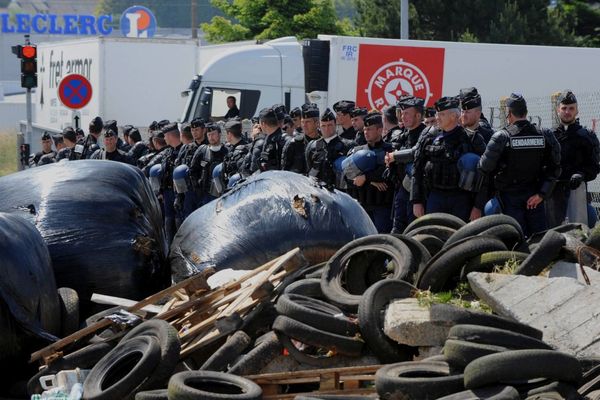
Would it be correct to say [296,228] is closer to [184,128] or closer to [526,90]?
[184,128]

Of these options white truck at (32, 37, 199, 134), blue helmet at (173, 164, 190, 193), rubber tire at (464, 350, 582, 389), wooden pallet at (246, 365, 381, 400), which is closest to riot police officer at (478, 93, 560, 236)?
wooden pallet at (246, 365, 381, 400)

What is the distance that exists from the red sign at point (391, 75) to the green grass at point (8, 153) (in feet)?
78.2

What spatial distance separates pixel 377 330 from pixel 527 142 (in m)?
4.07

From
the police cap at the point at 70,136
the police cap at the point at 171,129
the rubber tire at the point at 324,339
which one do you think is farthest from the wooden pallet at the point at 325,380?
the police cap at the point at 70,136

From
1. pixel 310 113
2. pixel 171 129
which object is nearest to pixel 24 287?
pixel 310 113

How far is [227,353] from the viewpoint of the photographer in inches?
266

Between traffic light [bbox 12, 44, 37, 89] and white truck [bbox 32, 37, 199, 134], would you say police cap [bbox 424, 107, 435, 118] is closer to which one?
traffic light [bbox 12, 44, 37, 89]

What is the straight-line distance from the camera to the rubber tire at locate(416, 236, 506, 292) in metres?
7.21

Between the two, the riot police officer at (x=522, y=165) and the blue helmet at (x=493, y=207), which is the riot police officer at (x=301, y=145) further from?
the riot police officer at (x=522, y=165)

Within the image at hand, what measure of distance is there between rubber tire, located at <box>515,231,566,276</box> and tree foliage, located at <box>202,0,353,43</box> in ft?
98.6

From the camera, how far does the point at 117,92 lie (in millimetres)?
25688

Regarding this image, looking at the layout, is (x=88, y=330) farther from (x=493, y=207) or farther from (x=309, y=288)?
(x=493, y=207)

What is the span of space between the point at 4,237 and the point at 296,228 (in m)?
2.42

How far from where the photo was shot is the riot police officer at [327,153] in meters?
12.4
